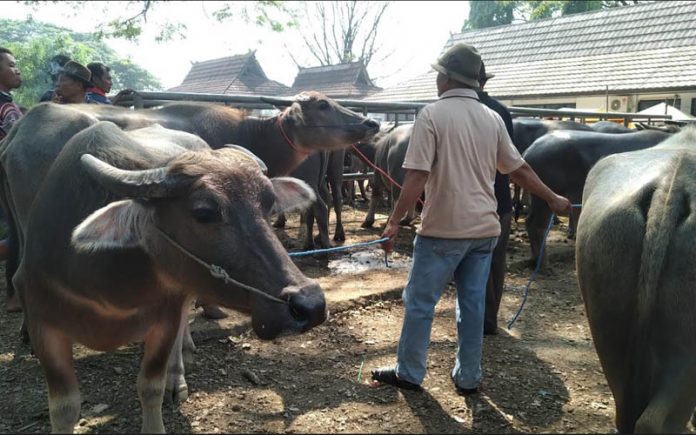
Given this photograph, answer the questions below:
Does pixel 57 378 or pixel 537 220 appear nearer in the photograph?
pixel 57 378

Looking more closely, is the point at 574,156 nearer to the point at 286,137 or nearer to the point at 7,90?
the point at 286,137

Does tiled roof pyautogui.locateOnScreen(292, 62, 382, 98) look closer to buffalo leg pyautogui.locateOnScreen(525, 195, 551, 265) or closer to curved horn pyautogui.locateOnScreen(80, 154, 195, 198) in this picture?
buffalo leg pyautogui.locateOnScreen(525, 195, 551, 265)

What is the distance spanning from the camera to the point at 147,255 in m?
2.46

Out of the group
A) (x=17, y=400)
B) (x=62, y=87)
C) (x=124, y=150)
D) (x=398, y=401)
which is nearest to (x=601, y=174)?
(x=398, y=401)

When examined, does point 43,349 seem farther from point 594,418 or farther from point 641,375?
point 594,418

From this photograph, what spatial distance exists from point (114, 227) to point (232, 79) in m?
26.3

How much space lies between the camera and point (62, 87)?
19.8 ft

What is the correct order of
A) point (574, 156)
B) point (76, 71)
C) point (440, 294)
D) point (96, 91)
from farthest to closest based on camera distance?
point (574, 156) < point (96, 91) < point (76, 71) < point (440, 294)

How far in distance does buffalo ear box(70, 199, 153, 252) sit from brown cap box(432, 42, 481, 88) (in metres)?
2.09

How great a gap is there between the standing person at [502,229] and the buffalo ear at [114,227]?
2937 millimetres

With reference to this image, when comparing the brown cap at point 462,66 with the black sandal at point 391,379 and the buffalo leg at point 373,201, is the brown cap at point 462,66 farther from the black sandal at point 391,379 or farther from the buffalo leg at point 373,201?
the buffalo leg at point 373,201

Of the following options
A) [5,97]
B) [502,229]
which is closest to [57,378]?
[502,229]

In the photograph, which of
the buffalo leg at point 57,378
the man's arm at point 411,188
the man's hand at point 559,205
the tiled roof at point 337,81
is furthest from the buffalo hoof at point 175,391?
the tiled roof at point 337,81

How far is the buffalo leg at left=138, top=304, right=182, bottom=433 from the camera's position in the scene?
284cm
